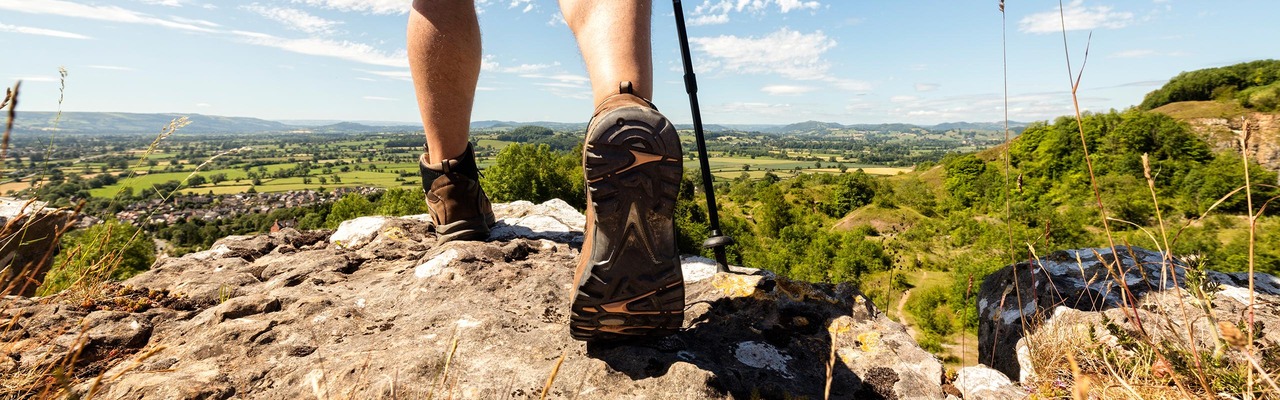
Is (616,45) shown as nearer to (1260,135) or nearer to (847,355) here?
(847,355)

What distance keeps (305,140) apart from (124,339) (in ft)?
242

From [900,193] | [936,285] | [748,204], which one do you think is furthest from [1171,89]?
[748,204]

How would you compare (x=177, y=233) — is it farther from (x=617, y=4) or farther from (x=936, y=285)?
(x=936, y=285)

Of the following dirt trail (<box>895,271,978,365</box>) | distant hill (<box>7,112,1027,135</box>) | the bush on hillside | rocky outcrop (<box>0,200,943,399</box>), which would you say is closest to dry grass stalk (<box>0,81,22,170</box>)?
rocky outcrop (<box>0,200,943,399</box>)

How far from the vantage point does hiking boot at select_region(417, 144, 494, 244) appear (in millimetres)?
2562

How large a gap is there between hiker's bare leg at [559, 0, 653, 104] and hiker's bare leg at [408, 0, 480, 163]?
2.73ft

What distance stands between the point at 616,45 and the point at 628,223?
0.61 meters

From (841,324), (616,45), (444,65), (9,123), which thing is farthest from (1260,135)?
(9,123)

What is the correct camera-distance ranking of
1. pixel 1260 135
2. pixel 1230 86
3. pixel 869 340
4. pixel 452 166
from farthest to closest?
pixel 1230 86
pixel 1260 135
pixel 452 166
pixel 869 340

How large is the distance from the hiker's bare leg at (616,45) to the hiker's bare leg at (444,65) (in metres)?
0.83

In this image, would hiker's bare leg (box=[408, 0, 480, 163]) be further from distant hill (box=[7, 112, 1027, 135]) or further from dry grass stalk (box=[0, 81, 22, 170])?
distant hill (box=[7, 112, 1027, 135])

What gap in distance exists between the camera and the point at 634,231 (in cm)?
140

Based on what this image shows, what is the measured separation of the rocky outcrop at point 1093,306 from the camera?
148cm

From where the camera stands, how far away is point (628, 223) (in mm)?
1391
